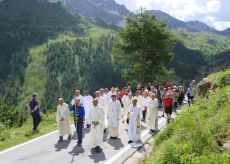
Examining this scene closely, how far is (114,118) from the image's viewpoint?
19.5 m

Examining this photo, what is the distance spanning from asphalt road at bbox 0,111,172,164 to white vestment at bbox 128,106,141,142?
1.59ft

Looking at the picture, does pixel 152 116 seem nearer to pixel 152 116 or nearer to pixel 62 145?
pixel 152 116

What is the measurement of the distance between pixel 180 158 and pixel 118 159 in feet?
18.9

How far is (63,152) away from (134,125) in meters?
4.03

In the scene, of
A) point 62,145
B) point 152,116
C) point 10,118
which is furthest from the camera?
point 10,118

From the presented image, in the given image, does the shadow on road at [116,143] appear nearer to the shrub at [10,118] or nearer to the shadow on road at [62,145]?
the shadow on road at [62,145]

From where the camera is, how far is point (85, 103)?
24281 millimetres

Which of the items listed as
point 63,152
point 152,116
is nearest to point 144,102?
point 152,116

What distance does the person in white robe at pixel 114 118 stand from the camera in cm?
1900

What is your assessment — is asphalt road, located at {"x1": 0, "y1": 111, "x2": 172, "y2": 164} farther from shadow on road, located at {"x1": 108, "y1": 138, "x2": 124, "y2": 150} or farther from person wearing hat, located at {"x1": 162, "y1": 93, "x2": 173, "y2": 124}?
person wearing hat, located at {"x1": 162, "y1": 93, "x2": 173, "y2": 124}

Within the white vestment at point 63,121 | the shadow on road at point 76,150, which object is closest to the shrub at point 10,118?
the white vestment at point 63,121

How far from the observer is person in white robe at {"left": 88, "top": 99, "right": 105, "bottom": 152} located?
1625 centimetres

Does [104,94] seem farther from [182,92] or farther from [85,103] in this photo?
[182,92]

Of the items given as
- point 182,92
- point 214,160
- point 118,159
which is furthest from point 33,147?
point 182,92
